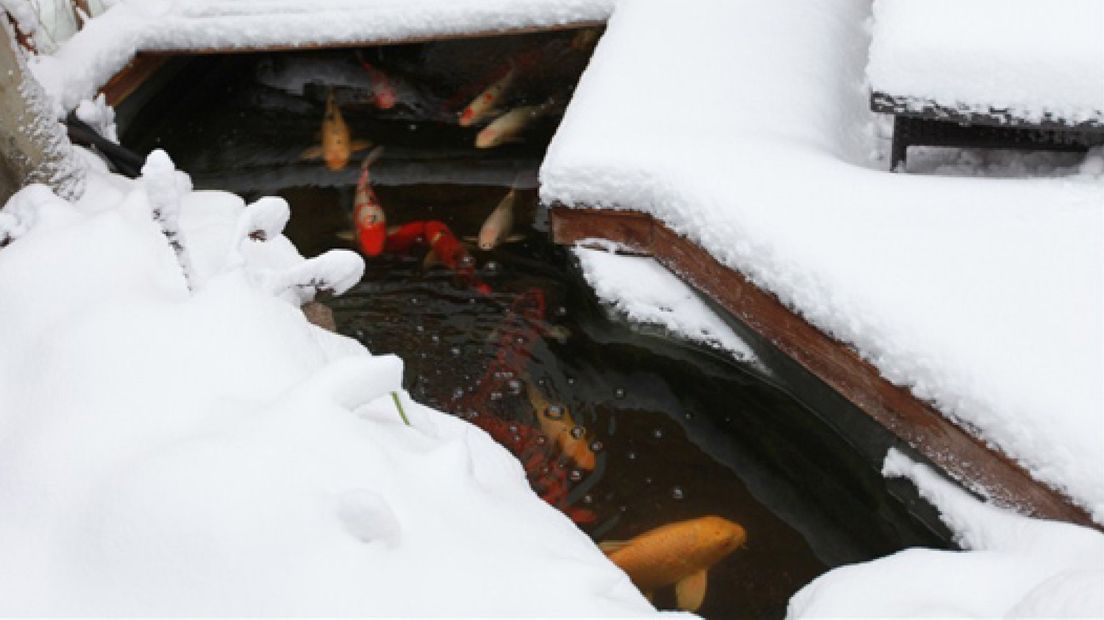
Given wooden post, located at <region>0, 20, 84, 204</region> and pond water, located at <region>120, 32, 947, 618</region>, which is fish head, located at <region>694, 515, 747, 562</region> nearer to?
pond water, located at <region>120, 32, 947, 618</region>

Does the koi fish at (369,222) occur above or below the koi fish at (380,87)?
below

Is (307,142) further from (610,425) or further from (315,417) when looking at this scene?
(315,417)

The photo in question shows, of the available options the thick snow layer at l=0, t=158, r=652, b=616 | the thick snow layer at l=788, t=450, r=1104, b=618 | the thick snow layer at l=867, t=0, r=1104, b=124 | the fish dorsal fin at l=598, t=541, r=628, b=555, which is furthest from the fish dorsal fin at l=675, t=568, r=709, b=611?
the thick snow layer at l=867, t=0, r=1104, b=124

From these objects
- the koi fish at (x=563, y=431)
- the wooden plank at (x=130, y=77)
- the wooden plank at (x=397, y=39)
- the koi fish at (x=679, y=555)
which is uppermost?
the wooden plank at (x=397, y=39)

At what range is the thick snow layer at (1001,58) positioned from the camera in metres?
3.52

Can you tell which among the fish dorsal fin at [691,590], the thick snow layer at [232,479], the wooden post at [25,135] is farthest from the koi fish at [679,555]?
the wooden post at [25,135]

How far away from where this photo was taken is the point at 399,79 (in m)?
6.98

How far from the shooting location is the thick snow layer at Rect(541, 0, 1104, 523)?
314 cm

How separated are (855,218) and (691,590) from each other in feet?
5.12

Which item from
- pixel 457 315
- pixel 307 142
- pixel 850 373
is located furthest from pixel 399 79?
pixel 850 373

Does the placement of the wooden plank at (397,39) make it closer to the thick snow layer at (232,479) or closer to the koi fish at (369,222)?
the koi fish at (369,222)

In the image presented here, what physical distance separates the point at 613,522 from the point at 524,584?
1662 mm

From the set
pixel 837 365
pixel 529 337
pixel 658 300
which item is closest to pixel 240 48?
pixel 529 337

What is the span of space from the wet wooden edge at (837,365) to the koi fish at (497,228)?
4.12 feet
